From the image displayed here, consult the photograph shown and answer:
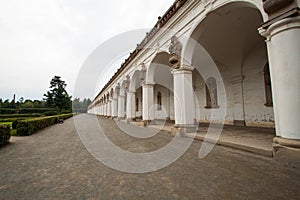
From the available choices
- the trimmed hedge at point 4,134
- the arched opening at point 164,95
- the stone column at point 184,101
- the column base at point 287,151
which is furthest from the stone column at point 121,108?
the column base at point 287,151

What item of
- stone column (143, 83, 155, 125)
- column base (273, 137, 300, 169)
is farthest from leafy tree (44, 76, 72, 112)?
column base (273, 137, 300, 169)

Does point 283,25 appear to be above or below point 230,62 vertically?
below

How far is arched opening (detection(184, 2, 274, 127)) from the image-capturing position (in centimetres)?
611

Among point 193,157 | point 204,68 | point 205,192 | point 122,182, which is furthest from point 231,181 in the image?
point 204,68

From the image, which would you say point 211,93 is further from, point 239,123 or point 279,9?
point 279,9

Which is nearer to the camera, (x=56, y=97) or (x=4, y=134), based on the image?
(x=4, y=134)

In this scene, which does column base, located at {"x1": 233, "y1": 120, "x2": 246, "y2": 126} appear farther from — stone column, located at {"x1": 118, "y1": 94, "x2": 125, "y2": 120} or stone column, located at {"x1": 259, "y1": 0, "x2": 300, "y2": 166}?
stone column, located at {"x1": 118, "y1": 94, "x2": 125, "y2": 120}

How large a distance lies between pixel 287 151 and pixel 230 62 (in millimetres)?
7850

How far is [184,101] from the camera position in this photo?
6535 mm

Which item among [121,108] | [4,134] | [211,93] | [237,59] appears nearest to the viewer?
[4,134]

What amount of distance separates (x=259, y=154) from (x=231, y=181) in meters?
1.89

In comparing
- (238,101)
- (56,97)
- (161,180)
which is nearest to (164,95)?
(238,101)

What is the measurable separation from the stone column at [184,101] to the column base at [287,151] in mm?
3364

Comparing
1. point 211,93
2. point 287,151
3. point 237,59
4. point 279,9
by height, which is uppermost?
point 237,59
